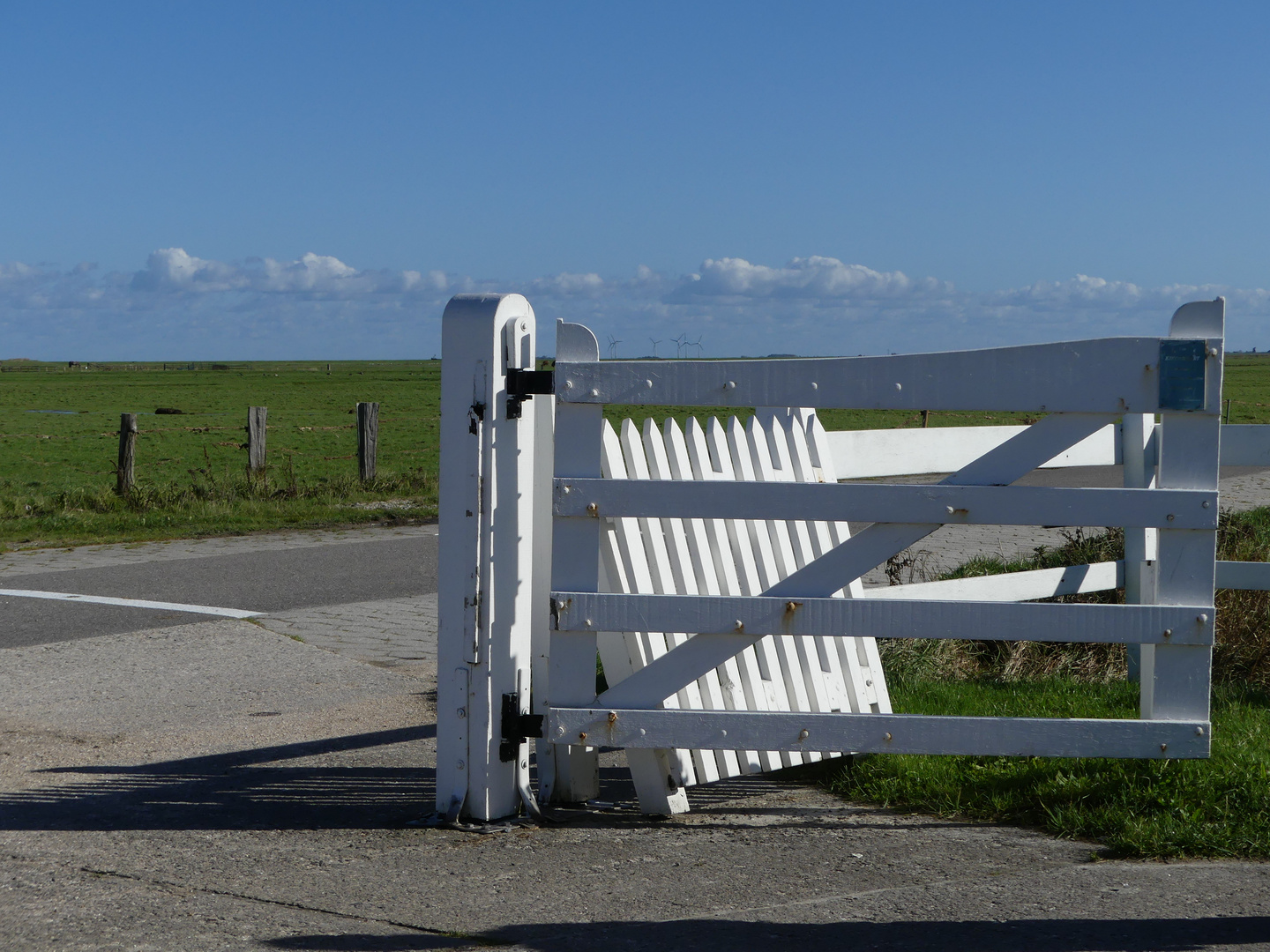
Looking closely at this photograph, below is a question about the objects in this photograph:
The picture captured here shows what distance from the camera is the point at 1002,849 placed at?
3955mm

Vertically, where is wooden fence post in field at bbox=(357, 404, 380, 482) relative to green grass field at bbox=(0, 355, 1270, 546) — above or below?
above

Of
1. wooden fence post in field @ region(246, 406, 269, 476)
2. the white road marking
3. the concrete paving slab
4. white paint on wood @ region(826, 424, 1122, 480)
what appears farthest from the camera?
wooden fence post in field @ region(246, 406, 269, 476)

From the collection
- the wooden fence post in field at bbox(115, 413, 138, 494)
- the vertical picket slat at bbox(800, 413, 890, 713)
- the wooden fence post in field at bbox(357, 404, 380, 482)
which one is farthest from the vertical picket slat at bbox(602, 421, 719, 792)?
the wooden fence post in field at bbox(357, 404, 380, 482)

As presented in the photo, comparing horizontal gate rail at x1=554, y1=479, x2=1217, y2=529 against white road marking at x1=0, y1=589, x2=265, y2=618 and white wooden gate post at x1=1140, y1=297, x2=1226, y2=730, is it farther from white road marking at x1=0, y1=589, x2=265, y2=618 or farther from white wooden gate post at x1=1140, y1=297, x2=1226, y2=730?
white road marking at x1=0, y1=589, x2=265, y2=618

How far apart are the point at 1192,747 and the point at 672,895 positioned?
5.73ft

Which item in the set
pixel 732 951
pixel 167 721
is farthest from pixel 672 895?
pixel 167 721

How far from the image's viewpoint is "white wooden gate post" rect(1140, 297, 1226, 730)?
388cm

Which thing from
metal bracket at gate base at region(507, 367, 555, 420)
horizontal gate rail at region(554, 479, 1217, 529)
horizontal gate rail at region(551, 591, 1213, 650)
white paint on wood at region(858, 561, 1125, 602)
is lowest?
white paint on wood at region(858, 561, 1125, 602)

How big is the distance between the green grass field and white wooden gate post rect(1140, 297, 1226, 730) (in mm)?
12515

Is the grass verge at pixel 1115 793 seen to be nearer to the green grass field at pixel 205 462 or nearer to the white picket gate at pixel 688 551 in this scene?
the white picket gate at pixel 688 551

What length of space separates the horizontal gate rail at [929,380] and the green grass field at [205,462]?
11.7 metres

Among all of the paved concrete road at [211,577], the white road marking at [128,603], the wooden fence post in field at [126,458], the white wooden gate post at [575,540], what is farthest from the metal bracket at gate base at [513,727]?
the wooden fence post in field at [126,458]

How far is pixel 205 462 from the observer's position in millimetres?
32375

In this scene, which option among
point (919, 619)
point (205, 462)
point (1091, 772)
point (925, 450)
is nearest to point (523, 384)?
point (919, 619)
